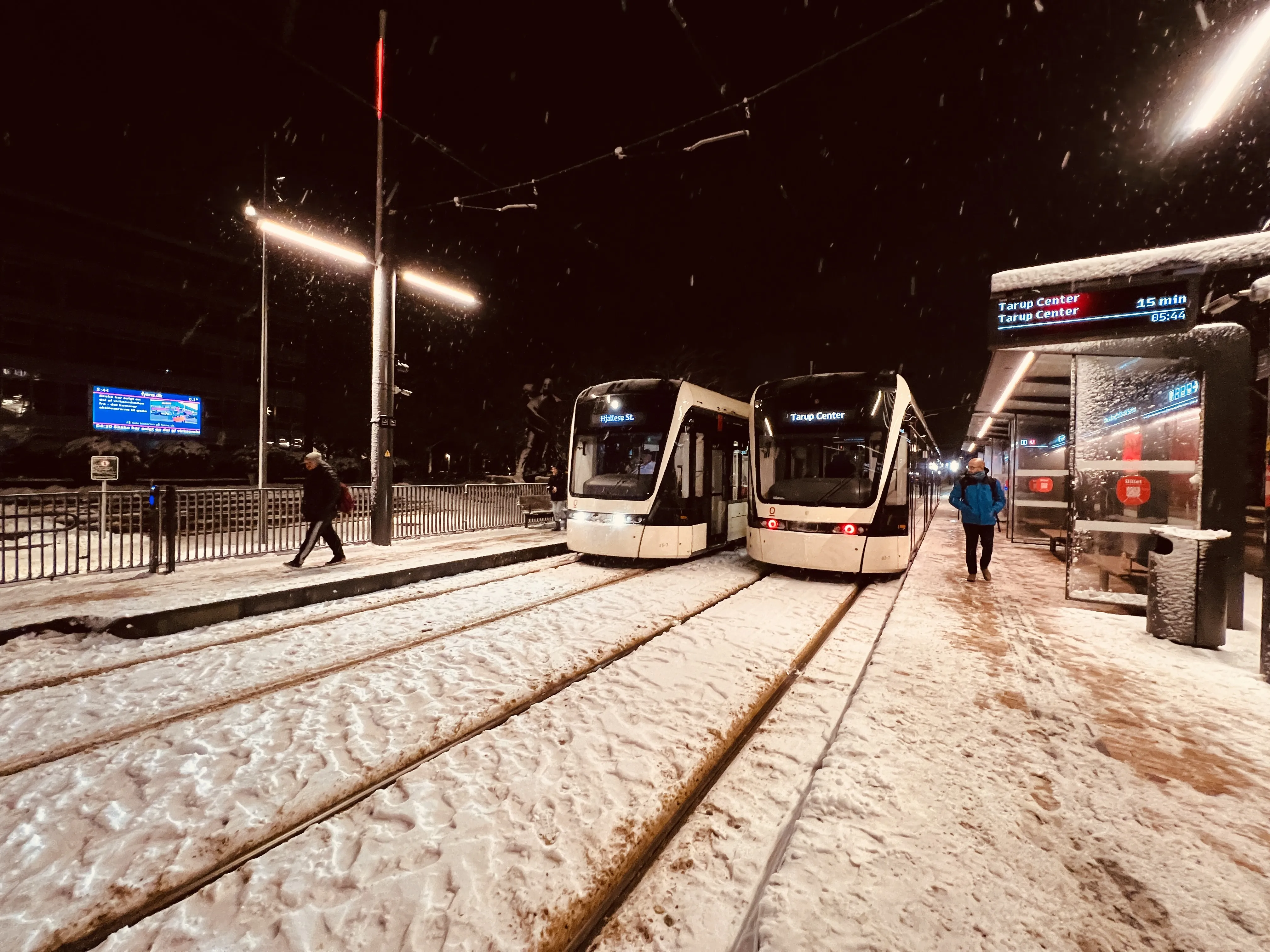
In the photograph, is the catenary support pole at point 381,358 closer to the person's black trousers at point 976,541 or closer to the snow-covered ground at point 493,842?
the snow-covered ground at point 493,842

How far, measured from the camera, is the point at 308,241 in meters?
8.83

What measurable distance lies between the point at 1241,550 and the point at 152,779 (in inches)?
354

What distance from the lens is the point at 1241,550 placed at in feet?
18.6

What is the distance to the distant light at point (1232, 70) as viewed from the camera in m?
4.09

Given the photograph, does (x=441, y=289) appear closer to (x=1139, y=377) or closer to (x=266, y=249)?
(x=266, y=249)

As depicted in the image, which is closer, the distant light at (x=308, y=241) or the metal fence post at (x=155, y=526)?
the metal fence post at (x=155, y=526)

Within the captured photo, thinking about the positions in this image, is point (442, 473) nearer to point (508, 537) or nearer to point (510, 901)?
point (508, 537)

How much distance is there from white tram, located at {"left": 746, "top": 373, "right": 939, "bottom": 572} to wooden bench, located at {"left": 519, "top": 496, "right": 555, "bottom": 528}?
25.6 ft

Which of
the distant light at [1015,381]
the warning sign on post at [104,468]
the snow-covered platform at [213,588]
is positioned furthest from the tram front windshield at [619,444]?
the warning sign on post at [104,468]

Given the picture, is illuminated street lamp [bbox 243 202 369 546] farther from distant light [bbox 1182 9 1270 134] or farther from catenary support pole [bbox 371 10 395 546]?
distant light [bbox 1182 9 1270 134]

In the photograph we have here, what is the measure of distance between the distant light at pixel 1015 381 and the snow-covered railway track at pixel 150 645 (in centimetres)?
857

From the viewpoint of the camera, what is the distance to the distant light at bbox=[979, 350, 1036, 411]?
26.0ft

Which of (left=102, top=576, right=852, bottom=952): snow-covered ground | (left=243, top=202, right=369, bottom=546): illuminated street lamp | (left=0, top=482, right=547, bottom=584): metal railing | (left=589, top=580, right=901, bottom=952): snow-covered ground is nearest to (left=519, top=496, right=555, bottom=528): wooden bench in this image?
(left=0, top=482, right=547, bottom=584): metal railing

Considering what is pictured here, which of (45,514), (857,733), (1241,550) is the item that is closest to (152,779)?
(857,733)
